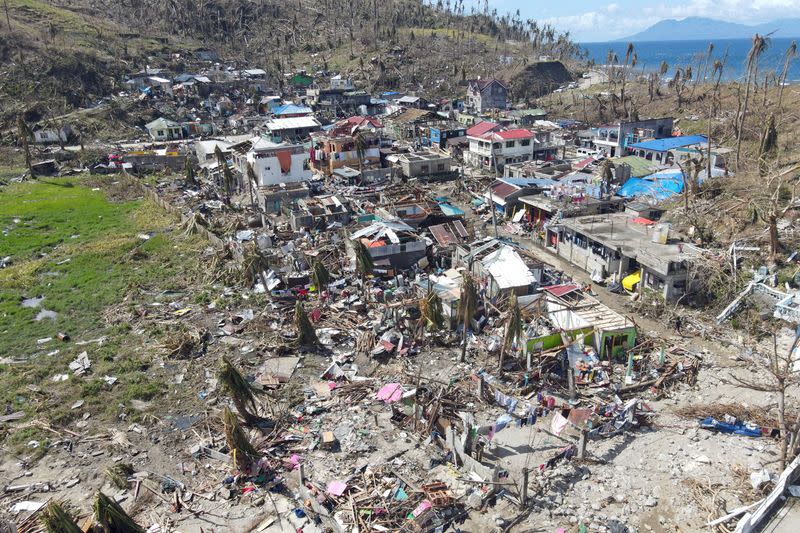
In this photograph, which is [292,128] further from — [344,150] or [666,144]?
[666,144]

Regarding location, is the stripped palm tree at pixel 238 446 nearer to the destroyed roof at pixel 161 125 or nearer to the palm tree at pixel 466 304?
the palm tree at pixel 466 304

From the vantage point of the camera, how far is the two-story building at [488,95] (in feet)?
284

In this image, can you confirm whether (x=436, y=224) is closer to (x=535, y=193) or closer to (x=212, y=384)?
(x=535, y=193)

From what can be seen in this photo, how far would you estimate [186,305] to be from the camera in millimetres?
28219

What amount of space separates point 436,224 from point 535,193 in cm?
925

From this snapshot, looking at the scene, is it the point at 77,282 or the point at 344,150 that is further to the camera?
the point at 344,150

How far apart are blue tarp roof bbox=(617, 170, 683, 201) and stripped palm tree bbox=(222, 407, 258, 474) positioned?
33.8 m

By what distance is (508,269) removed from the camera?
26.2 m

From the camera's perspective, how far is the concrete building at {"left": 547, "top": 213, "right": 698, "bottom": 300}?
25.9 metres

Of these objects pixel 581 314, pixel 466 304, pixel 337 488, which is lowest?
pixel 337 488

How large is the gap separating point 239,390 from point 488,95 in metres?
79.5

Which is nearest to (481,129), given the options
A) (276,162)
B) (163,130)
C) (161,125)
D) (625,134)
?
(625,134)

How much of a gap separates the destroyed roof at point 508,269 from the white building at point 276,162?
2673cm

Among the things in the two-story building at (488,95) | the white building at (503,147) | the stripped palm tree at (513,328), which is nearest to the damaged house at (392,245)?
the stripped palm tree at (513,328)
